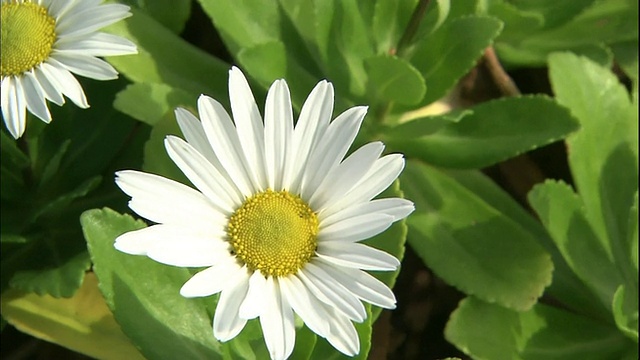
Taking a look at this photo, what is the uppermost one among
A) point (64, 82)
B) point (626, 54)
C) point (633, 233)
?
point (64, 82)

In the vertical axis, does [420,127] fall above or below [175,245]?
below

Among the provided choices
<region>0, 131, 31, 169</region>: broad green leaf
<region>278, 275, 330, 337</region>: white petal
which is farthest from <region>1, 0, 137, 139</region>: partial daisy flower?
<region>278, 275, 330, 337</region>: white petal

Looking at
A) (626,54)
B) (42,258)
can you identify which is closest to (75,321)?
(42,258)

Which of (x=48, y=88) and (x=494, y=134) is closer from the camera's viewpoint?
(x=48, y=88)

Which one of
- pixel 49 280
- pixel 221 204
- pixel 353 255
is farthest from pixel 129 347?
pixel 353 255

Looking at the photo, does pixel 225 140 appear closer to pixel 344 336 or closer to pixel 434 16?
pixel 344 336

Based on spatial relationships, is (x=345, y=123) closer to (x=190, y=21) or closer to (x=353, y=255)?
(x=353, y=255)

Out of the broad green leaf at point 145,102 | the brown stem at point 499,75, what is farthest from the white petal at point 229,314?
the brown stem at point 499,75
